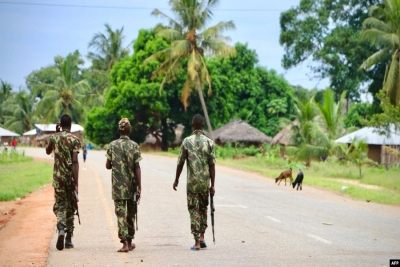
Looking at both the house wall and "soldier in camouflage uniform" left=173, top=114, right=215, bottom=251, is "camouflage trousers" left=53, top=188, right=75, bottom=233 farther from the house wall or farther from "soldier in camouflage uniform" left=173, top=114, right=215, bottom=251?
the house wall

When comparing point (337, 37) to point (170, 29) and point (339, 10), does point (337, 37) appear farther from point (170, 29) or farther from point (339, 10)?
point (170, 29)

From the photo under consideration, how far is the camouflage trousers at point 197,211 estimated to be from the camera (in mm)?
10352

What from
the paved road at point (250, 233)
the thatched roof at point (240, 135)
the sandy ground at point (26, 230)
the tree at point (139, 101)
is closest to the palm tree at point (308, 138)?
the thatched roof at point (240, 135)

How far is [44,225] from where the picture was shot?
44.5 feet

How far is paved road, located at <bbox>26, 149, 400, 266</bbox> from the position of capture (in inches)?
368

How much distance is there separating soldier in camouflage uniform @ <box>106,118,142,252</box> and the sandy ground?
118cm

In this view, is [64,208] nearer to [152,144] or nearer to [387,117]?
[387,117]

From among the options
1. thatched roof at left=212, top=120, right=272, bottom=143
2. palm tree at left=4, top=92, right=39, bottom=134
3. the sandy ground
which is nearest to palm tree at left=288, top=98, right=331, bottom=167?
thatched roof at left=212, top=120, right=272, bottom=143

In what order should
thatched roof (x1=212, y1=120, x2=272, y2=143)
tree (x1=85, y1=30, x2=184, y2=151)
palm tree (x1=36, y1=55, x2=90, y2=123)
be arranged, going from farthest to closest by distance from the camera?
1. palm tree (x1=36, y1=55, x2=90, y2=123)
2. thatched roof (x1=212, y1=120, x2=272, y2=143)
3. tree (x1=85, y1=30, x2=184, y2=151)

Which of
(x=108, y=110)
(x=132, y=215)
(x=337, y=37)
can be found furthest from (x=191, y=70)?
(x=132, y=215)

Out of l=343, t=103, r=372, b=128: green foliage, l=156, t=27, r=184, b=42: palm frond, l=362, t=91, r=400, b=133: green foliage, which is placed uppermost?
l=156, t=27, r=184, b=42: palm frond

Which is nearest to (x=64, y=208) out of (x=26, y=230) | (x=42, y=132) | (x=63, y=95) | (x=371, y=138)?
(x=26, y=230)

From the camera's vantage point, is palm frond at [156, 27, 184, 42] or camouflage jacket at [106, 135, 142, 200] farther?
palm frond at [156, 27, 184, 42]

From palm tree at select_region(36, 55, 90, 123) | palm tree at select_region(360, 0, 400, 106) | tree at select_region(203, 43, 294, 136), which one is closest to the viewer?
palm tree at select_region(360, 0, 400, 106)
